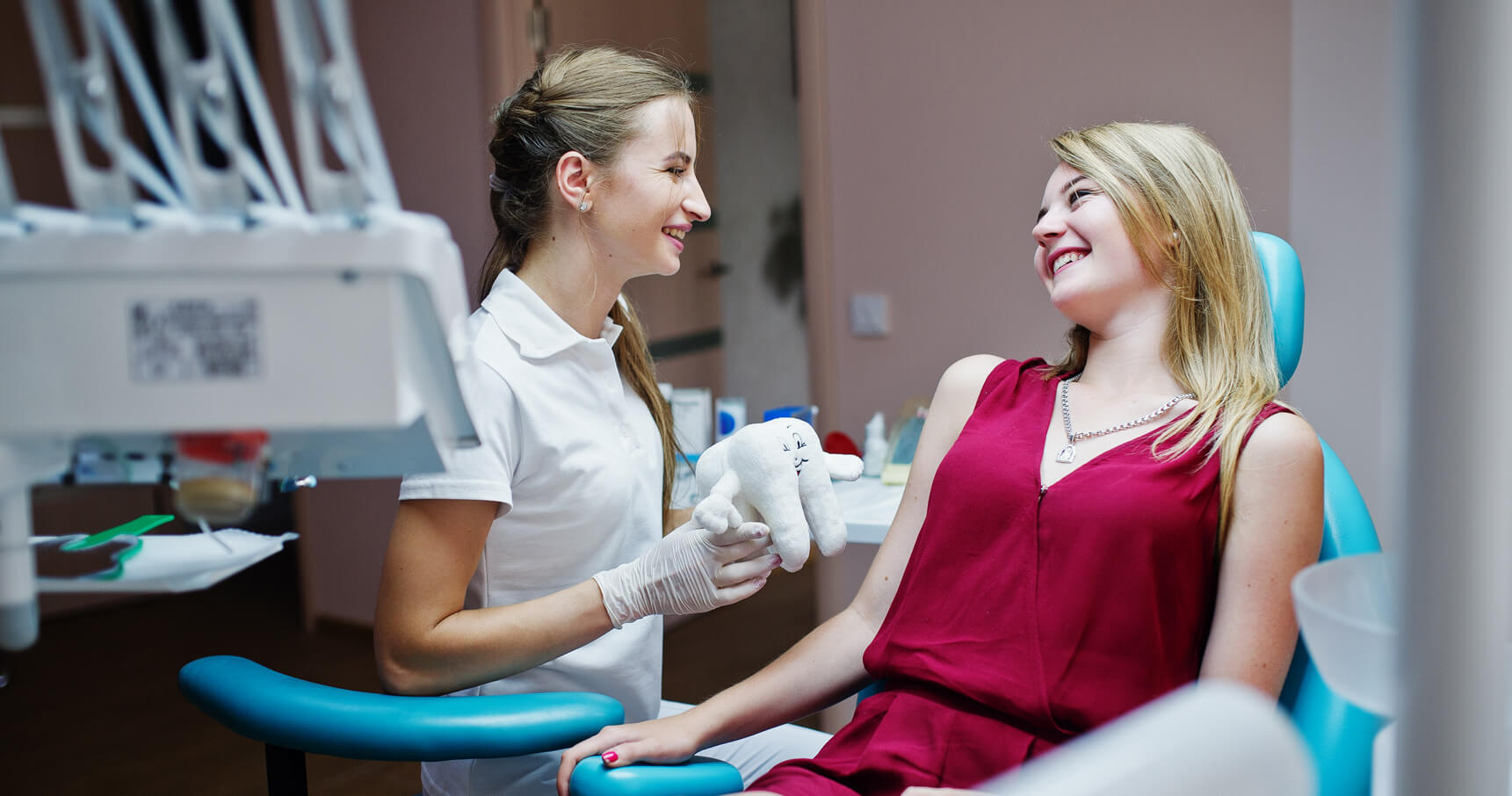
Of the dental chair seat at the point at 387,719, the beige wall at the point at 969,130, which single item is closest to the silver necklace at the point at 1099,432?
the dental chair seat at the point at 387,719

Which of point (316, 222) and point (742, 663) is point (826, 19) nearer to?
point (742, 663)

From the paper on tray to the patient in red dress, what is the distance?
451 mm

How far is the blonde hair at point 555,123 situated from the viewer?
4.52 ft

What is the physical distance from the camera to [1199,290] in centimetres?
133

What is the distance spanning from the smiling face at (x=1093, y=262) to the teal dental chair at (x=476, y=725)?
1.12 feet

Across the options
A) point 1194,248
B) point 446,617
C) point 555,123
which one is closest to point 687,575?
point 446,617

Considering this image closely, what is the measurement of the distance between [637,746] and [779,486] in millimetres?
297

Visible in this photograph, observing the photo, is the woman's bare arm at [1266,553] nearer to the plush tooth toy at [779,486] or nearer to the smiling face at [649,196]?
the plush tooth toy at [779,486]

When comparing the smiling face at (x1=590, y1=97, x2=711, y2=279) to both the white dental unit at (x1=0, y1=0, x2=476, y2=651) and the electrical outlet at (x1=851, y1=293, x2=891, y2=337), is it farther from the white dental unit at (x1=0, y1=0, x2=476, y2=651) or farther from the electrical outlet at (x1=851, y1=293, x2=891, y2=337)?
the electrical outlet at (x1=851, y1=293, x2=891, y2=337)

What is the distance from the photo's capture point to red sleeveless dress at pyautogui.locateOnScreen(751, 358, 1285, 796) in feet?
3.73

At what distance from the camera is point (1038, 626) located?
1170 mm

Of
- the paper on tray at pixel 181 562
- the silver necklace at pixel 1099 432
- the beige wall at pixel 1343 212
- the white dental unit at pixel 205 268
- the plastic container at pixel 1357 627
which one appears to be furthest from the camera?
the beige wall at pixel 1343 212

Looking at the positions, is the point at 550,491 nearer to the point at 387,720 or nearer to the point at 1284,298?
the point at 387,720

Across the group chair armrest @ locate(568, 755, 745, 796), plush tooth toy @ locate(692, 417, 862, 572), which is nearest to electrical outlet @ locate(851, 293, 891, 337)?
plush tooth toy @ locate(692, 417, 862, 572)
